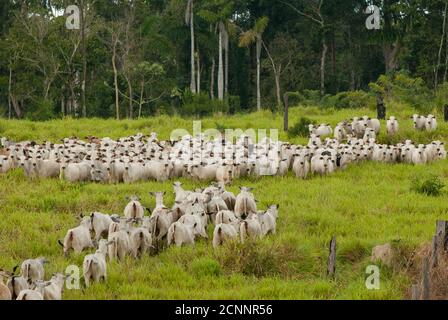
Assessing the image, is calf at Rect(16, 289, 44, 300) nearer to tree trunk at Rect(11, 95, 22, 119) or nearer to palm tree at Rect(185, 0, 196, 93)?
palm tree at Rect(185, 0, 196, 93)

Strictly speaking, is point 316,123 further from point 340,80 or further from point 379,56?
point 379,56

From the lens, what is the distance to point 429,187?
16297mm

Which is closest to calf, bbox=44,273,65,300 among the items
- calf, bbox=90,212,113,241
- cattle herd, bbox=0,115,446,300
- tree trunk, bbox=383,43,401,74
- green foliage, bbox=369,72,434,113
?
cattle herd, bbox=0,115,446,300

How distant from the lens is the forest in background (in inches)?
1467

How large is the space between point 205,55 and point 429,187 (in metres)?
30.5

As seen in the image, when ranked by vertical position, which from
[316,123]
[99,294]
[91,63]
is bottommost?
[99,294]

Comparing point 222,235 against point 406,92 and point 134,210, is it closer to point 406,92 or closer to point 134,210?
point 134,210

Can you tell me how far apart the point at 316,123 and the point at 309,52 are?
20.0 meters

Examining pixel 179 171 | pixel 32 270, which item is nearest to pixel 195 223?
pixel 32 270

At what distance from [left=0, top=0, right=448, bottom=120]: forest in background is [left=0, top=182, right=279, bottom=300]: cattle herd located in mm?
18434

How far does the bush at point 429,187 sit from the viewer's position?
53.4ft

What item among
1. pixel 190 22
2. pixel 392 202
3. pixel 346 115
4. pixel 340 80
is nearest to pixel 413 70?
pixel 340 80

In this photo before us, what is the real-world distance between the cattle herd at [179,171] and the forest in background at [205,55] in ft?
35.9

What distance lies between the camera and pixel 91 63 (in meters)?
40.2
